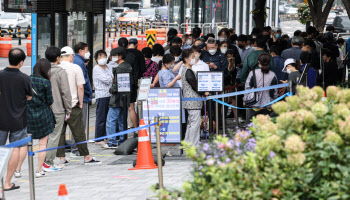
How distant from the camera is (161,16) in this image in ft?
188

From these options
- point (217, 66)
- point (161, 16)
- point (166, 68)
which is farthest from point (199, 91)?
point (161, 16)

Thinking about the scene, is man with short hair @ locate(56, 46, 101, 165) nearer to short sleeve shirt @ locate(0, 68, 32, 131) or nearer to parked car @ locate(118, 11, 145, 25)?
short sleeve shirt @ locate(0, 68, 32, 131)

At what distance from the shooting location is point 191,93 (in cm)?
1012

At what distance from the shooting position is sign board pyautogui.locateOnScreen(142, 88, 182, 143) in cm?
1027

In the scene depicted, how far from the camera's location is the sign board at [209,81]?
10.1 meters

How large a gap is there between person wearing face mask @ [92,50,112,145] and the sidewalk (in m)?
1.09

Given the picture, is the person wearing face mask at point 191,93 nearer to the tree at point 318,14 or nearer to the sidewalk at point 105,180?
the sidewalk at point 105,180

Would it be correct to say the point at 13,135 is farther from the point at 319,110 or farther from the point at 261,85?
the point at 319,110

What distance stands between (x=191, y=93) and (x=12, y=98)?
3.29 metres

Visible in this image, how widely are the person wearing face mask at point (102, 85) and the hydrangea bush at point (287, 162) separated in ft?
20.1

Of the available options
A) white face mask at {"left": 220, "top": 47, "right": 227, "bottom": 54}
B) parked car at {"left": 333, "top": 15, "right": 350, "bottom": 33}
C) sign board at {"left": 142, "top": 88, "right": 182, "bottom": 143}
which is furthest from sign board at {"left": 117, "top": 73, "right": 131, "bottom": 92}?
parked car at {"left": 333, "top": 15, "right": 350, "bottom": 33}

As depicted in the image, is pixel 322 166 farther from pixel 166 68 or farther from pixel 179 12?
pixel 179 12

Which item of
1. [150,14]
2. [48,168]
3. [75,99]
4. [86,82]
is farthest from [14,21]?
[48,168]

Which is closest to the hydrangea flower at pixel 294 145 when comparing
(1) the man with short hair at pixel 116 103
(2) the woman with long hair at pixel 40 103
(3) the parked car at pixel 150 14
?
(2) the woman with long hair at pixel 40 103
